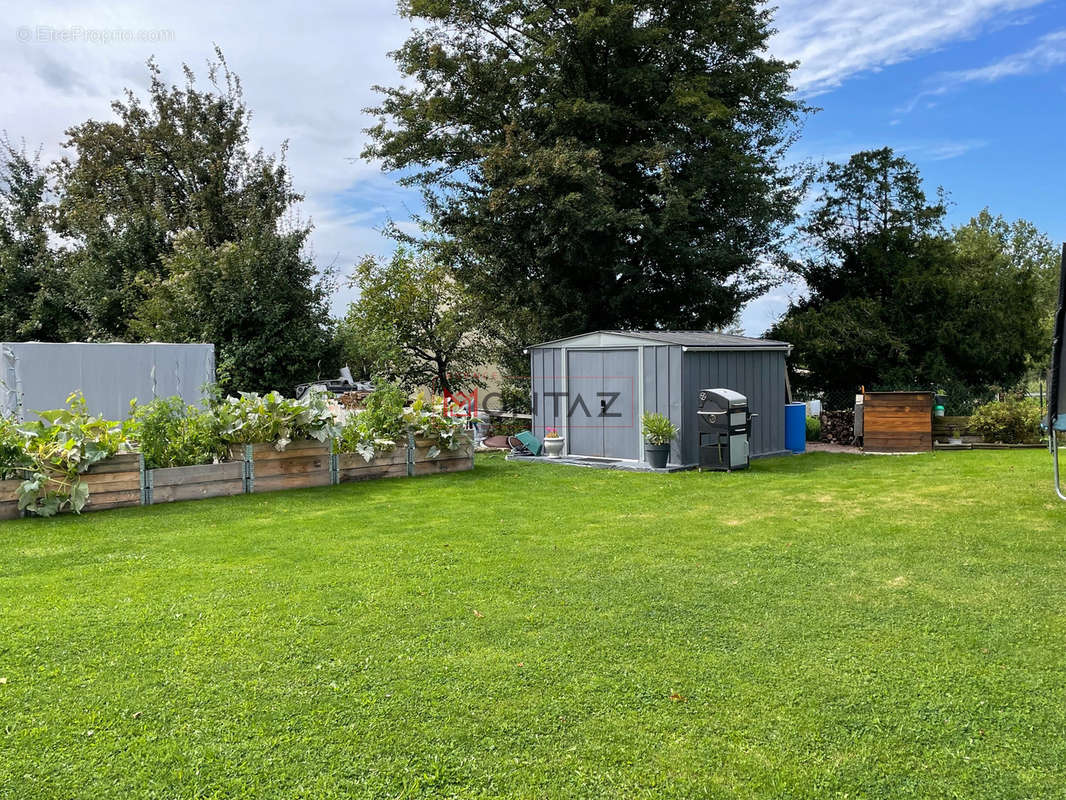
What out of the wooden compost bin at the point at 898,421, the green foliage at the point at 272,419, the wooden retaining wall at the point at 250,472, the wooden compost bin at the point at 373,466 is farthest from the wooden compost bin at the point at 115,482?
the wooden compost bin at the point at 898,421

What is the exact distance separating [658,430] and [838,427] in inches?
267

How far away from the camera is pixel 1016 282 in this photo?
629 inches

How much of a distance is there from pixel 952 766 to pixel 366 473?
7.76 meters

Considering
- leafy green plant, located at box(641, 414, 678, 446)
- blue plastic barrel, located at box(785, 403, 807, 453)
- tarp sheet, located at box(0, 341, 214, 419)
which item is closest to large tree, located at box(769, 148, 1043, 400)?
blue plastic barrel, located at box(785, 403, 807, 453)

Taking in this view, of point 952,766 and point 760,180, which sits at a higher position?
point 760,180

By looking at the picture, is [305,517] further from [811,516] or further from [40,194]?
[40,194]

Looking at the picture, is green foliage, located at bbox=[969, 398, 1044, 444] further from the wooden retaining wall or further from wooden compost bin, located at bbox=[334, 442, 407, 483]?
wooden compost bin, located at bbox=[334, 442, 407, 483]

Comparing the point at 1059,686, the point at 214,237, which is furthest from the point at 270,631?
the point at 214,237

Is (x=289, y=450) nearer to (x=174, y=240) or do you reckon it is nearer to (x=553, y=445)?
(x=553, y=445)

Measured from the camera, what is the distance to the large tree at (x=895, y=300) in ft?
51.0

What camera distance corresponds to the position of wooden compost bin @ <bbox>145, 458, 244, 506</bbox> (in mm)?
7656

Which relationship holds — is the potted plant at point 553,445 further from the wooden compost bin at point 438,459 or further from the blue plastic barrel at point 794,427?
the blue plastic barrel at point 794,427

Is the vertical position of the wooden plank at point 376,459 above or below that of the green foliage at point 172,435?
below

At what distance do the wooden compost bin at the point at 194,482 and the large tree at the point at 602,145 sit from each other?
898cm
